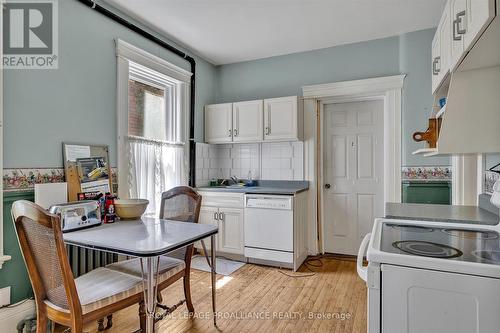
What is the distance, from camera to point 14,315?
184cm

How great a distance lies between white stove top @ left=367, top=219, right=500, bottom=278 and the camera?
3.42ft

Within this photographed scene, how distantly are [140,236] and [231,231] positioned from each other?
1785 mm

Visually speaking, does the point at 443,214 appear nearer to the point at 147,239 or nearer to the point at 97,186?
the point at 147,239

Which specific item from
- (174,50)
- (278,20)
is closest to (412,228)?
(278,20)

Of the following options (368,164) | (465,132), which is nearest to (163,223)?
(465,132)

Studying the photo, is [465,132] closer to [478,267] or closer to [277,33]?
[478,267]

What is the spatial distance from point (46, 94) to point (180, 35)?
5.35ft

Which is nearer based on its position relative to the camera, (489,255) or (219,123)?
(489,255)

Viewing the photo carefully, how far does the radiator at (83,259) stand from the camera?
2079mm

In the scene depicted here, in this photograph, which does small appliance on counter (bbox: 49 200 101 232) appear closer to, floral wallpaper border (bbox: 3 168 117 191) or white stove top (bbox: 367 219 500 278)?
floral wallpaper border (bbox: 3 168 117 191)

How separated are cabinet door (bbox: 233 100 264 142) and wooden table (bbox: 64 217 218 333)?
1836 millimetres

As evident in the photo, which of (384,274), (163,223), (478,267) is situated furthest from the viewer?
(163,223)

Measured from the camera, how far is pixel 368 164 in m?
3.46

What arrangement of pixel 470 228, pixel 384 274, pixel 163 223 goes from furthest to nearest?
pixel 163 223, pixel 470 228, pixel 384 274
